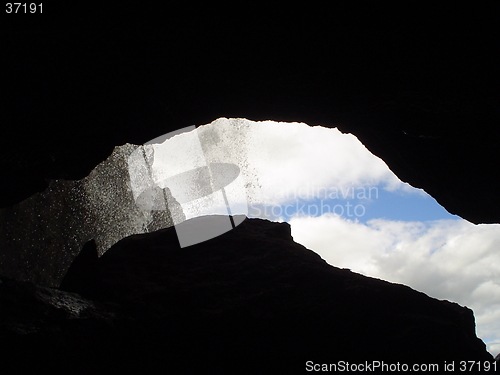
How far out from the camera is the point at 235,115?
4551mm

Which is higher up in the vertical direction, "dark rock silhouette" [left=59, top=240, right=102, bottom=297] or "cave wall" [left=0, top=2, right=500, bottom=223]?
"cave wall" [left=0, top=2, right=500, bottom=223]

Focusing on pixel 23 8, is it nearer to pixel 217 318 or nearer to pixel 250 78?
pixel 250 78

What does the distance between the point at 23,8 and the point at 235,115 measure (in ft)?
8.40

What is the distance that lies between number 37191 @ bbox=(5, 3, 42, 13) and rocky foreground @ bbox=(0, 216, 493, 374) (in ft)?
7.83

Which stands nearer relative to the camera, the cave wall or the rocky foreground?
the rocky foreground

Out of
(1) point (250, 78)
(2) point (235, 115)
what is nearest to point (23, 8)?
(1) point (250, 78)

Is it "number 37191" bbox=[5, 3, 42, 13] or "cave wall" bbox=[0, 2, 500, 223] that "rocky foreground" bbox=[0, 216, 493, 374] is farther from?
"number 37191" bbox=[5, 3, 42, 13]

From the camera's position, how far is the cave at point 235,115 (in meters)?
2.91

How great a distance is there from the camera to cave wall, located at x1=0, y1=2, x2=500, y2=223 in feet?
9.67

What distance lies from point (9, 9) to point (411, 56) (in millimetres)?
3816

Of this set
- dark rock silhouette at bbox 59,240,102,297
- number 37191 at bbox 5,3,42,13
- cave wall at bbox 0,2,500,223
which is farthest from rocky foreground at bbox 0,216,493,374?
number 37191 at bbox 5,3,42,13

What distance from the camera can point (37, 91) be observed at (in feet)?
11.7

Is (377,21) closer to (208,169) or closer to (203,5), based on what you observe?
(203,5)

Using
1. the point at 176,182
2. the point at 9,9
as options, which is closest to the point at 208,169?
the point at 176,182
